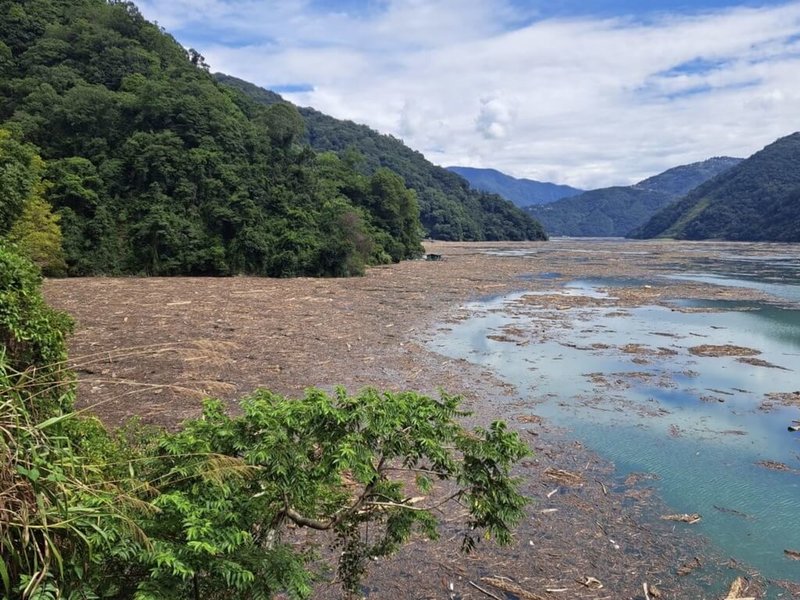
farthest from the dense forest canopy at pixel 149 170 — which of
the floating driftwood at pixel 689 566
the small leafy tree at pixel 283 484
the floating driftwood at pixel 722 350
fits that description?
the floating driftwood at pixel 689 566

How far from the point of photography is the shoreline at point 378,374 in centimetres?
557

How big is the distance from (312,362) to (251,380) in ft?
6.92

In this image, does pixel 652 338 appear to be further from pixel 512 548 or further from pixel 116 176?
pixel 116 176

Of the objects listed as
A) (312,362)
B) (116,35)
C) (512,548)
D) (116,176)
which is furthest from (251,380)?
(116,35)

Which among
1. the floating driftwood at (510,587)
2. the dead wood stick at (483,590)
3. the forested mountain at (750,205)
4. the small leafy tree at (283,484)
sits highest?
the forested mountain at (750,205)

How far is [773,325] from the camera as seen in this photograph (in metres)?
20.5

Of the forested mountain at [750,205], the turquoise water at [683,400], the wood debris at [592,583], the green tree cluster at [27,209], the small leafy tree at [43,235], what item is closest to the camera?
the wood debris at [592,583]

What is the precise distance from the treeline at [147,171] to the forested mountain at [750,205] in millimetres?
91539

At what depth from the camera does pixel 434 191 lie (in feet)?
398

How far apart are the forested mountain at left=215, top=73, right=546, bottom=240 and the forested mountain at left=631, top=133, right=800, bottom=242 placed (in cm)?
3852

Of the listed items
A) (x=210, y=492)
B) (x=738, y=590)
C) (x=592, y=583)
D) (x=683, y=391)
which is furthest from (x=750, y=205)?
(x=210, y=492)

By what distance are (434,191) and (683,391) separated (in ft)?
370

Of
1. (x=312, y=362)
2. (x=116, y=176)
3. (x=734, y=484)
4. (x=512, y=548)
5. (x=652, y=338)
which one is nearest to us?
(x=512, y=548)

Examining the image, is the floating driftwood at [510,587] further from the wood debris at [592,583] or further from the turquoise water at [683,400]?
the turquoise water at [683,400]
